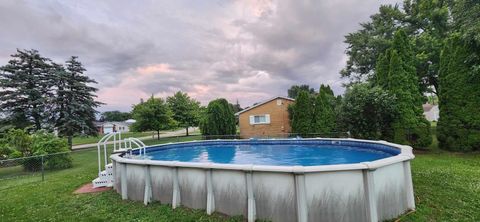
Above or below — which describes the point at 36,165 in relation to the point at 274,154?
above

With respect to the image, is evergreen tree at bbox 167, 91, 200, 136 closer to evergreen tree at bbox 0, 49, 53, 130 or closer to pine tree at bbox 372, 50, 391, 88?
evergreen tree at bbox 0, 49, 53, 130

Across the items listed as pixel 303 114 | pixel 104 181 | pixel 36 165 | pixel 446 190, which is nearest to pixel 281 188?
pixel 446 190

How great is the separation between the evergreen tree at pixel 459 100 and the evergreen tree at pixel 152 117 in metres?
22.9

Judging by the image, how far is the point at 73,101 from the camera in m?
22.7

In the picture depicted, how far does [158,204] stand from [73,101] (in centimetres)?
2172

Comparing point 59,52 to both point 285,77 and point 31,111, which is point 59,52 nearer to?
point 31,111

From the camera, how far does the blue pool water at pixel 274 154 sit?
10.2 metres

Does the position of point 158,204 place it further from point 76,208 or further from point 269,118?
point 269,118

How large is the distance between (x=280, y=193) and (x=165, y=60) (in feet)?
54.3

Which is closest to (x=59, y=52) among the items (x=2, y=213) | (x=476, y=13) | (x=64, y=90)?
(x=64, y=90)

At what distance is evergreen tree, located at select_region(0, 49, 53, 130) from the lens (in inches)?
851

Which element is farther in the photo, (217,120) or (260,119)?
(260,119)

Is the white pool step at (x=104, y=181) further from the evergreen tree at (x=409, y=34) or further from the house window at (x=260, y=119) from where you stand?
the house window at (x=260, y=119)

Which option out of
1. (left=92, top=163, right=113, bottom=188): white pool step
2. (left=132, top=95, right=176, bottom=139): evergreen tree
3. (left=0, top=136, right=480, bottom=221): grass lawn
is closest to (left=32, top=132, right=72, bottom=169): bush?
(left=0, top=136, right=480, bottom=221): grass lawn
